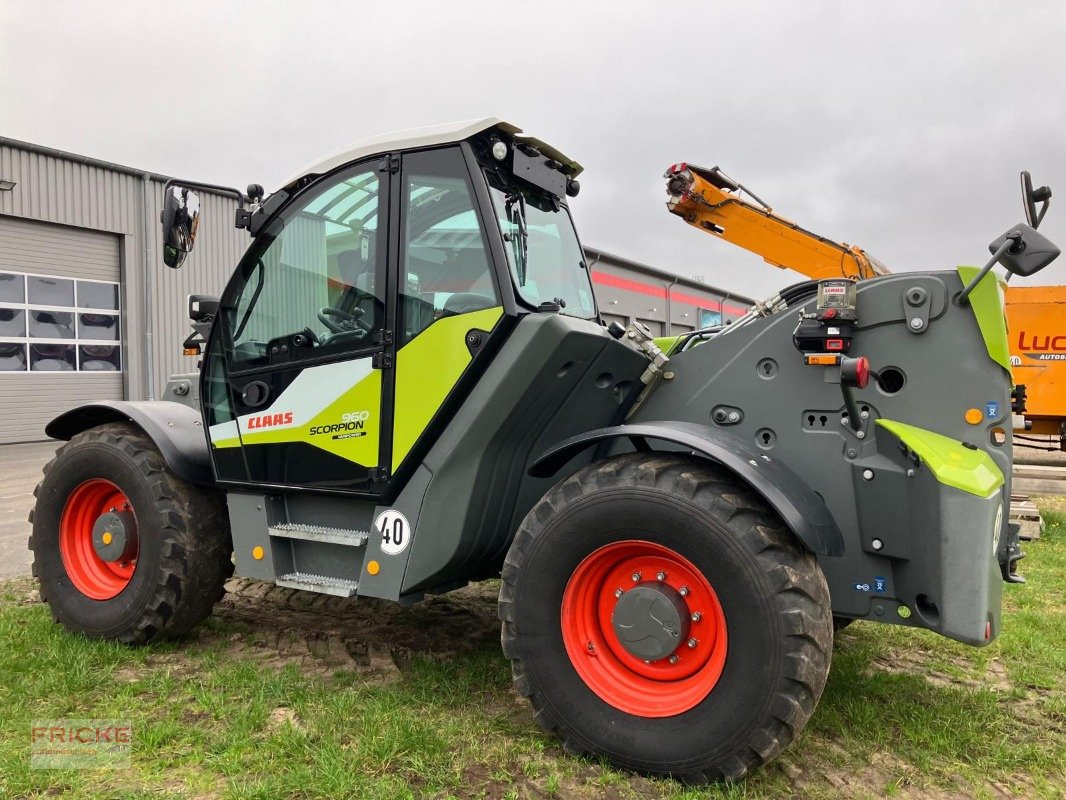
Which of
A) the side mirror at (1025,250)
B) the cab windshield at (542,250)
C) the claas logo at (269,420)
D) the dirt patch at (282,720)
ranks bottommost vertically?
the dirt patch at (282,720)

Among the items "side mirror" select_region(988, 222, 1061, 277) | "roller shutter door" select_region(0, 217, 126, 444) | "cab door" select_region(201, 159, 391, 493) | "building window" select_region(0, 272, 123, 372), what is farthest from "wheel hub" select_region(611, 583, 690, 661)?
"building window" select_region(0, 272, 123, 372)

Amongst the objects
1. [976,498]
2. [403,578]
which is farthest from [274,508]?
[976,498]

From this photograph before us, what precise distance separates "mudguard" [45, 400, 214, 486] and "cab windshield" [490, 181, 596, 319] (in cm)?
189

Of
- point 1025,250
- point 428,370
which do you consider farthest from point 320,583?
point 1025,250

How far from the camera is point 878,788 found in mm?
2713

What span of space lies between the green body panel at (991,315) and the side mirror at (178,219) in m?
3.30

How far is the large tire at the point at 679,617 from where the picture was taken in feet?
8.26

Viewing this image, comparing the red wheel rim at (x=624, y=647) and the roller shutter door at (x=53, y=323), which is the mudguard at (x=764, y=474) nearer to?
the red wheel rim at (x=624, y=647)

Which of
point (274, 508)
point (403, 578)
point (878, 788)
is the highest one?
point (274, 508)

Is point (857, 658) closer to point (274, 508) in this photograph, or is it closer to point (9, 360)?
point (274, 508)

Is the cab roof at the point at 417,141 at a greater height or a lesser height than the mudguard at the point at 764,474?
greater

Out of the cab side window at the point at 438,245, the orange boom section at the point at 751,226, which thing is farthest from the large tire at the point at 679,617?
the orange boom section at the point at 751,226

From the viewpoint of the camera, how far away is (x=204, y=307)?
4.04 meters

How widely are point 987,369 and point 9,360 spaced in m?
15.6
